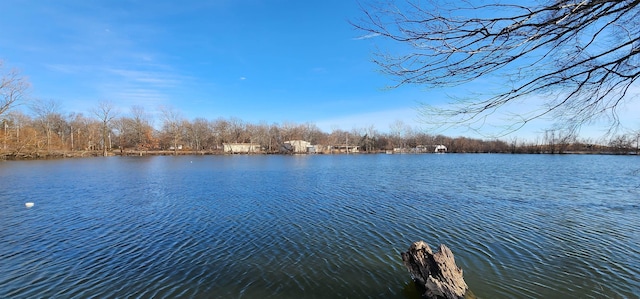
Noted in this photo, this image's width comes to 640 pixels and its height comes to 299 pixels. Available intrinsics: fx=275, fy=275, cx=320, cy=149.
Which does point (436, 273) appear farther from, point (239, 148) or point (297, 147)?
point (297, 147)

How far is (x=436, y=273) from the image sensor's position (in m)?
5.54

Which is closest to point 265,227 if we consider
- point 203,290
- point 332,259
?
point 332,259

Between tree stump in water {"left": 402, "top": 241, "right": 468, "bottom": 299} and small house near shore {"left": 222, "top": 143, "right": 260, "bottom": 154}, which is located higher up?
small house near shore {"left": 222, "top": 143, "right": 260, "bottom": 154}

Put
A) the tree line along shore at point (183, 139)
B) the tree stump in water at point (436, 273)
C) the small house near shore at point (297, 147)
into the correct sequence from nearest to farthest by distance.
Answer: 1. the tree stump in water at point (436, 273)
2. the tree line along shore at point (183, 139)
3. the small house near shore at point (297, 147)

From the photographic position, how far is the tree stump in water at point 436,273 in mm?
5340

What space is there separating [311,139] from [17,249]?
115 meters

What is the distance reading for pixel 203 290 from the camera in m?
5.84

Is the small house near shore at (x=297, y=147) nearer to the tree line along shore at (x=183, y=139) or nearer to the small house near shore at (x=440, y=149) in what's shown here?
the tree line along shore at (x=183, y=139)

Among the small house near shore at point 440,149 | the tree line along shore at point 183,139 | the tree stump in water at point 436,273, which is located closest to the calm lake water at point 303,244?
the tree stump in water at point 436,273

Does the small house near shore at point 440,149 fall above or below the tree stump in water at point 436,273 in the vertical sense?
above

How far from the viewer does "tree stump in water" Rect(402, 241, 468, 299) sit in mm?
5340

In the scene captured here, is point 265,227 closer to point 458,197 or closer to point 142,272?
point 142,272

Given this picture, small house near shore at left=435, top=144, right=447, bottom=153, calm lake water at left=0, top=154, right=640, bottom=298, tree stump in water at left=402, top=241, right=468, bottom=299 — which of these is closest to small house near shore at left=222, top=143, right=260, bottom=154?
small house near shore at left=435, top=144, right=447, bottom=153

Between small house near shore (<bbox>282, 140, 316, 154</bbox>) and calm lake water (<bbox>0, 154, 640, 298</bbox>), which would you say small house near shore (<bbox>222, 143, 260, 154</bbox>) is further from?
calm lake water (<bbox>0, 154, 640, 298</bbox>)
